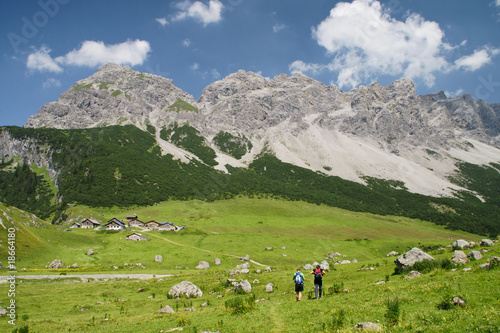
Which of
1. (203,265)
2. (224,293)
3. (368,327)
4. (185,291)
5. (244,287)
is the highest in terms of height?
(368,327)

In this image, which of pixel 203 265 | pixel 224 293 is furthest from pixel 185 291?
pixel 203 265

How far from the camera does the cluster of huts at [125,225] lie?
110 metres

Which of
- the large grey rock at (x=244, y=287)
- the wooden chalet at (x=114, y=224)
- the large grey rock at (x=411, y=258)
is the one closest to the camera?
the large grey rock at (x=411, y=258)

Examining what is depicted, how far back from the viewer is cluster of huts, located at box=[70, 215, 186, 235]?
110 meters

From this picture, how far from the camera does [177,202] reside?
18350 centimetres

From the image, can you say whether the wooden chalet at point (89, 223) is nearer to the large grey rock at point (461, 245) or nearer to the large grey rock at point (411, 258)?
the large grey rock at point (411, 258)

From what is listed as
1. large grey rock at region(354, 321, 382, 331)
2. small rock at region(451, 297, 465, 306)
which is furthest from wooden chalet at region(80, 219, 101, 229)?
small rock at region(451, 297, 465, 306)

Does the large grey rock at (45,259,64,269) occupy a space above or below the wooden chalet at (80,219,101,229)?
below

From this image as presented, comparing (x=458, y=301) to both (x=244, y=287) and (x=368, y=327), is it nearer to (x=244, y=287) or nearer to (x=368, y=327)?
(x=368, y=327)

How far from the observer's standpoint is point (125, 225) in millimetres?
113312

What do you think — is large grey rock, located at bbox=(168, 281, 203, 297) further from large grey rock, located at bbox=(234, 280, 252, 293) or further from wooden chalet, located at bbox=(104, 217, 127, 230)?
wooden chalet, located at bbox=(104, 217, 127, 230)

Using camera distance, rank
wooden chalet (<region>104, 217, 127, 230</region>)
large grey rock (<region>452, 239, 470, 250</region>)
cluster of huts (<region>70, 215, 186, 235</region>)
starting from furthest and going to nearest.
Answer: cluster of huts (<region>70, 215, 186, 235</region>), wooden chalet (<region>104, 217, 127, 230</region>), large grey rock (<region>452, 239, 470, 250</region>)

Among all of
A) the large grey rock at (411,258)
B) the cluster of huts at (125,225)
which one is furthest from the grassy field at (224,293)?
the cluster of huts at (125,225)

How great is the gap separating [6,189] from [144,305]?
22114 cm
